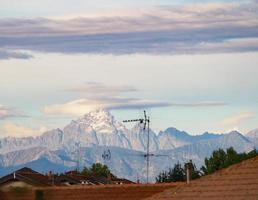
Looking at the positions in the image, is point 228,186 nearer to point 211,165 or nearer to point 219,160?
point 211,165

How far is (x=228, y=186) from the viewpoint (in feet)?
89.9

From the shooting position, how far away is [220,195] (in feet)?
88.4

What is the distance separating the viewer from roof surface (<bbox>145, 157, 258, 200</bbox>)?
26.5 meters

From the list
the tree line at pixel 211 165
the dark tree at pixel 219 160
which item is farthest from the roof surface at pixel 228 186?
the dark tree at pixel 219 160

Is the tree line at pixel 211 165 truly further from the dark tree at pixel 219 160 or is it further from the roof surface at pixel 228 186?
the roof surface at pixel 228 186

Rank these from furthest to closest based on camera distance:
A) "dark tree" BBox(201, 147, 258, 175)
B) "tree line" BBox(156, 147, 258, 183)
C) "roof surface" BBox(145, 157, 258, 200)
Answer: "dark tree" BBox(201, 147, 258, 175) → "tree line" BBox(156, 147, 258, 183) → "roof surface" BBox(145, 157, 258, 200)

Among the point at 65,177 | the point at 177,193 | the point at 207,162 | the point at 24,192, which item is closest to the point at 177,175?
the point at 207,162

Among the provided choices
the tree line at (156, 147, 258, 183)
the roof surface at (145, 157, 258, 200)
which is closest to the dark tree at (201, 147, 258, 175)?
the tree line at (156, 147, 258, 183)

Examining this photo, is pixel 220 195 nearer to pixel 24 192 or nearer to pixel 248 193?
pixel 248 193

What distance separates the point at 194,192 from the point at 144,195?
1117cm

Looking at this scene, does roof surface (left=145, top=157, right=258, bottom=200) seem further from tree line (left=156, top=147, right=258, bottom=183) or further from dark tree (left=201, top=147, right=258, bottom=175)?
dark tree (left=201, top=147, right=258, bottom=175)

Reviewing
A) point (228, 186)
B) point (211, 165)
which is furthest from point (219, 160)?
point (228, 186)

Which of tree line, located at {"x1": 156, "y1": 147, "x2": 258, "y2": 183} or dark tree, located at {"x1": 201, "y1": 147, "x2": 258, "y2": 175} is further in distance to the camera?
dark tree, located at {"x1": 201, "y1": 147, "x2": 258, "y2": 175}

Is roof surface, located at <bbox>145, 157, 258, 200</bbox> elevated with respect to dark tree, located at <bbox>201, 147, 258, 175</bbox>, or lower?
lower
